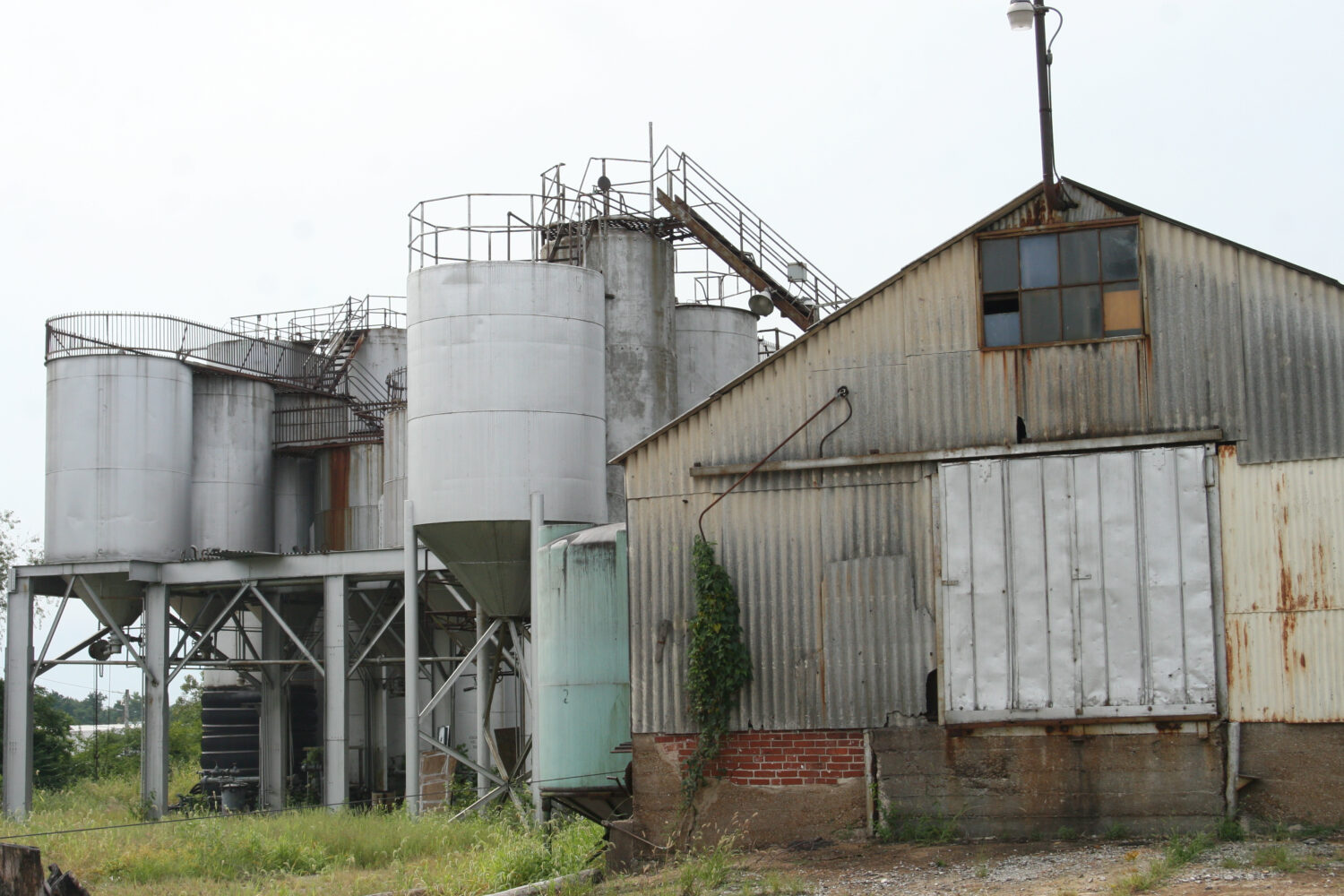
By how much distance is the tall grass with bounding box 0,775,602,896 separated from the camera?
16.9 meters

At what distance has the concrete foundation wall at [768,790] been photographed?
53.5 feet

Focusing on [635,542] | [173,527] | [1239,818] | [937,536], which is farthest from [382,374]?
[1239,818]

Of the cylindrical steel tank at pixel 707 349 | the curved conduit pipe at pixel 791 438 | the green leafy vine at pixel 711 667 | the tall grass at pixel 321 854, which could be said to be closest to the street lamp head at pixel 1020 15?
the curved conduit pipe at pixel 791 438

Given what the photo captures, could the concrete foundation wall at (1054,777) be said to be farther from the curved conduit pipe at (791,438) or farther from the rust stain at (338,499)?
the rust stain at (338,499)

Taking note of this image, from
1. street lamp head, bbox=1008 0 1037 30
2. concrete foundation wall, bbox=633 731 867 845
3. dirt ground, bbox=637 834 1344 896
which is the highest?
street lamp head, bbox=1008 0 1037 30

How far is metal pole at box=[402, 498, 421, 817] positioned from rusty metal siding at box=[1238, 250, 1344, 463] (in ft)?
42.7

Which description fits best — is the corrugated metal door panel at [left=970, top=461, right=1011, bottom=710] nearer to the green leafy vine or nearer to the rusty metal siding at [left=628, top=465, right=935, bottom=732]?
the rusty metal siding at [left=628, top=465, right=935, bottom=732]

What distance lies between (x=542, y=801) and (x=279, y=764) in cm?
1391

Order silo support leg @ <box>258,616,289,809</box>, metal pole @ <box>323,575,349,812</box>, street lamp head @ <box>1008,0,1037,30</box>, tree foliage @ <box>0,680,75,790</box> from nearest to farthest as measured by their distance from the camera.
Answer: street lamp head @ <box>1008,0,1037,30</box> < metal pole @ <box>323,575,349,812</box> < silo support leg @ <box>258,616,289,809</box> < tree foliage @ <box>0,680,75,790</box>

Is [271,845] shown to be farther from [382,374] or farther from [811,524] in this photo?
[382,374]

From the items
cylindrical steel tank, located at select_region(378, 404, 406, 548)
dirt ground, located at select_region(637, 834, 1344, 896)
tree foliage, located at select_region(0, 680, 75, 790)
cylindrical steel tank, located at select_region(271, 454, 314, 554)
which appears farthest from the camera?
tree foliage, located at select_region(0, 680, 75, 790)

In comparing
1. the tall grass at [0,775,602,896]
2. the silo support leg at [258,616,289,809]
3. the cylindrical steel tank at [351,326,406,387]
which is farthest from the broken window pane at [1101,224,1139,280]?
the silo support leg at [258,616,289,809]

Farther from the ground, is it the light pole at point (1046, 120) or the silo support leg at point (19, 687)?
the light pole at point (1046, 120)

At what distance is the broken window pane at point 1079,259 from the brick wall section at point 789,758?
18.6ft
